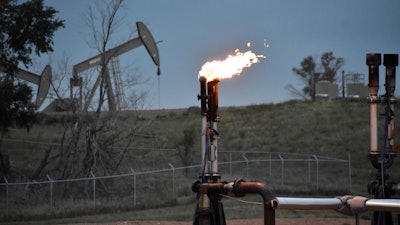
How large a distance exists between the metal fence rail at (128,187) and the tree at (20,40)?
3836 millimetres

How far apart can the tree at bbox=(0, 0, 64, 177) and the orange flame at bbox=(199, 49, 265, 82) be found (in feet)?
61.6

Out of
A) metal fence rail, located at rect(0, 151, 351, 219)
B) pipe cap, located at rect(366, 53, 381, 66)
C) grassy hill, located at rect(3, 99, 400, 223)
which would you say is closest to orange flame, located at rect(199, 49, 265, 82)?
pipe cap, located at rect(366, 53, 381, 66)

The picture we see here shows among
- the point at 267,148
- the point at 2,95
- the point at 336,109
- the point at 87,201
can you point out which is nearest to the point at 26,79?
the point at 2,95

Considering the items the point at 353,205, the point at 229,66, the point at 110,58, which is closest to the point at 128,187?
the point at 110,58

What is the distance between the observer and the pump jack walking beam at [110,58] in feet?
94.9

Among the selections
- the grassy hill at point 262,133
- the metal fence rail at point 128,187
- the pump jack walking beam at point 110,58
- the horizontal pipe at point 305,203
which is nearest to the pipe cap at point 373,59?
the horizontal pipe at point 305,203

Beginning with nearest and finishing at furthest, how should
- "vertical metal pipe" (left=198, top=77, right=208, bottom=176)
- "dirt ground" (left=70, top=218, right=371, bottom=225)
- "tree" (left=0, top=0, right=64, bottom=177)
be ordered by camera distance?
"vertical metal pipe" (left=198, top=77, right=208, bottom=176), "dirt ground" (left=70, top=218, right=371, bottom=225), "tree" (left=0, top=0, right=64, bottom=177)

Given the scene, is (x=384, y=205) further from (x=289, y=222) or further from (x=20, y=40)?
(x=20, y=40)

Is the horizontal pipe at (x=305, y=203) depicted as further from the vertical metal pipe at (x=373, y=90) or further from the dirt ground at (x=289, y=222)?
the dirt ground at (x=289, y=222)

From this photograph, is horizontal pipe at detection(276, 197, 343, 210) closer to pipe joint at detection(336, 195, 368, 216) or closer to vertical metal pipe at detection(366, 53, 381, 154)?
pipe joint at detection(336, 195, 368, 216)

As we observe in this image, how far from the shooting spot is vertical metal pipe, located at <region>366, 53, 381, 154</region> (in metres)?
10.4

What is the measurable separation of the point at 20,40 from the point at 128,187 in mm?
8108

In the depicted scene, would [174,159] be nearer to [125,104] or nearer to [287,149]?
[125,104]

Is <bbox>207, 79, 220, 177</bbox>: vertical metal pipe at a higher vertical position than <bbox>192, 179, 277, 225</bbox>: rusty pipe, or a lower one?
higher
